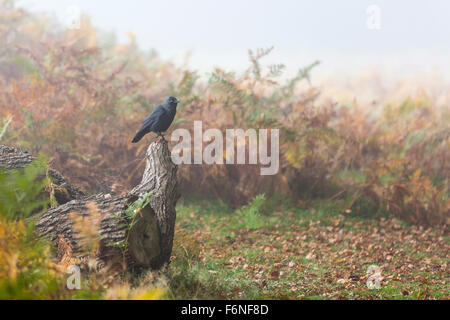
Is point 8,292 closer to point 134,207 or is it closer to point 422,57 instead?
point 134,207

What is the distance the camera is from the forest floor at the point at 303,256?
4715mm

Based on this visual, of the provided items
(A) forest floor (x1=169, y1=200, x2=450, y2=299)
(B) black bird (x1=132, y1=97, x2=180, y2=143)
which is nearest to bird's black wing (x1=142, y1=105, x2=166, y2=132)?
(B) black bird (x1=132, y1=97, x2=180, y2=143)

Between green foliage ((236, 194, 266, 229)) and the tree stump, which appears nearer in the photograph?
the tree stump

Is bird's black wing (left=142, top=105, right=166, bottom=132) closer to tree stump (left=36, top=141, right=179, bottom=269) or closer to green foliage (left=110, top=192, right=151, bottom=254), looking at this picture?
tree stump (left=36, top=141, right=179, bottom=269)

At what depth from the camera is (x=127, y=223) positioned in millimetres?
4402

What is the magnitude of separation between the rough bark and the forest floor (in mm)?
1355

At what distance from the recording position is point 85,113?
826 centimetres

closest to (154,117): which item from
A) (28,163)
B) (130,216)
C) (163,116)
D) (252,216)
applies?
(163,116)

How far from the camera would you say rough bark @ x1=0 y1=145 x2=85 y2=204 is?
5309mm

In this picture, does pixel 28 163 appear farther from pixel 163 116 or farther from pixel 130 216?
pixel 130 216

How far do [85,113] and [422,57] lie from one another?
28.4 m

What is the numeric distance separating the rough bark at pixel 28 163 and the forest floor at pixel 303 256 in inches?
53.4

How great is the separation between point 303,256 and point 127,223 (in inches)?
110
